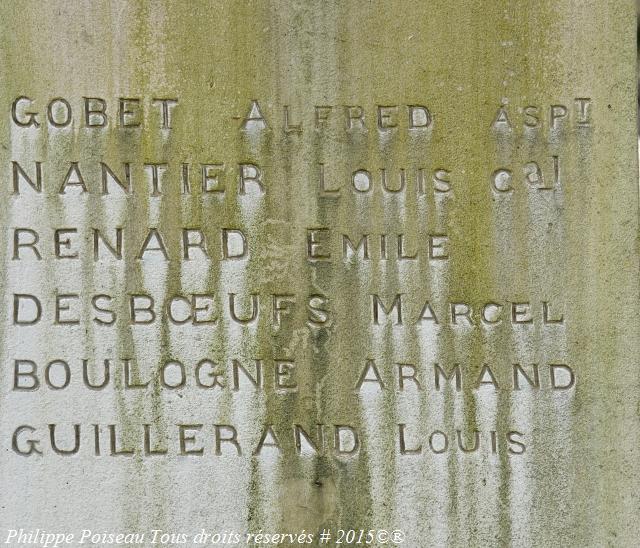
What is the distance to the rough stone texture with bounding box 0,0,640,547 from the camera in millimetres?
2889

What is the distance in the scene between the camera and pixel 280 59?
2916 millimetres

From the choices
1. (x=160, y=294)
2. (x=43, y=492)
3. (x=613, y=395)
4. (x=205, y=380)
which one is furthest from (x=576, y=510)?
(x=43, y=492)

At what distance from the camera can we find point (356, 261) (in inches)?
115

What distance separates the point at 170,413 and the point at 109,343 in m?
0.30

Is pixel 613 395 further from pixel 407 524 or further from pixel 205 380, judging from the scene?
pixel 205 380

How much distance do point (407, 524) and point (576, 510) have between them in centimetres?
56

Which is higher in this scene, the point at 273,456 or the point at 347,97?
the point at 347,97

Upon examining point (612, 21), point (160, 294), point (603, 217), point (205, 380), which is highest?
point (612, 21)

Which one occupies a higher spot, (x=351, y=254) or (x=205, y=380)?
(x=351, y=254)

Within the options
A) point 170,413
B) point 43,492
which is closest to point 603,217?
point 170,413

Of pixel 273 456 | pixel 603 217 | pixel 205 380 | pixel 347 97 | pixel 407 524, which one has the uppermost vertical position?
pixel 347 97

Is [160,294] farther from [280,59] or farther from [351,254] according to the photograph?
[280,59]

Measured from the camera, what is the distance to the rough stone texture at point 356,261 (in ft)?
9.48

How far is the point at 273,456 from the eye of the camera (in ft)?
9.53
